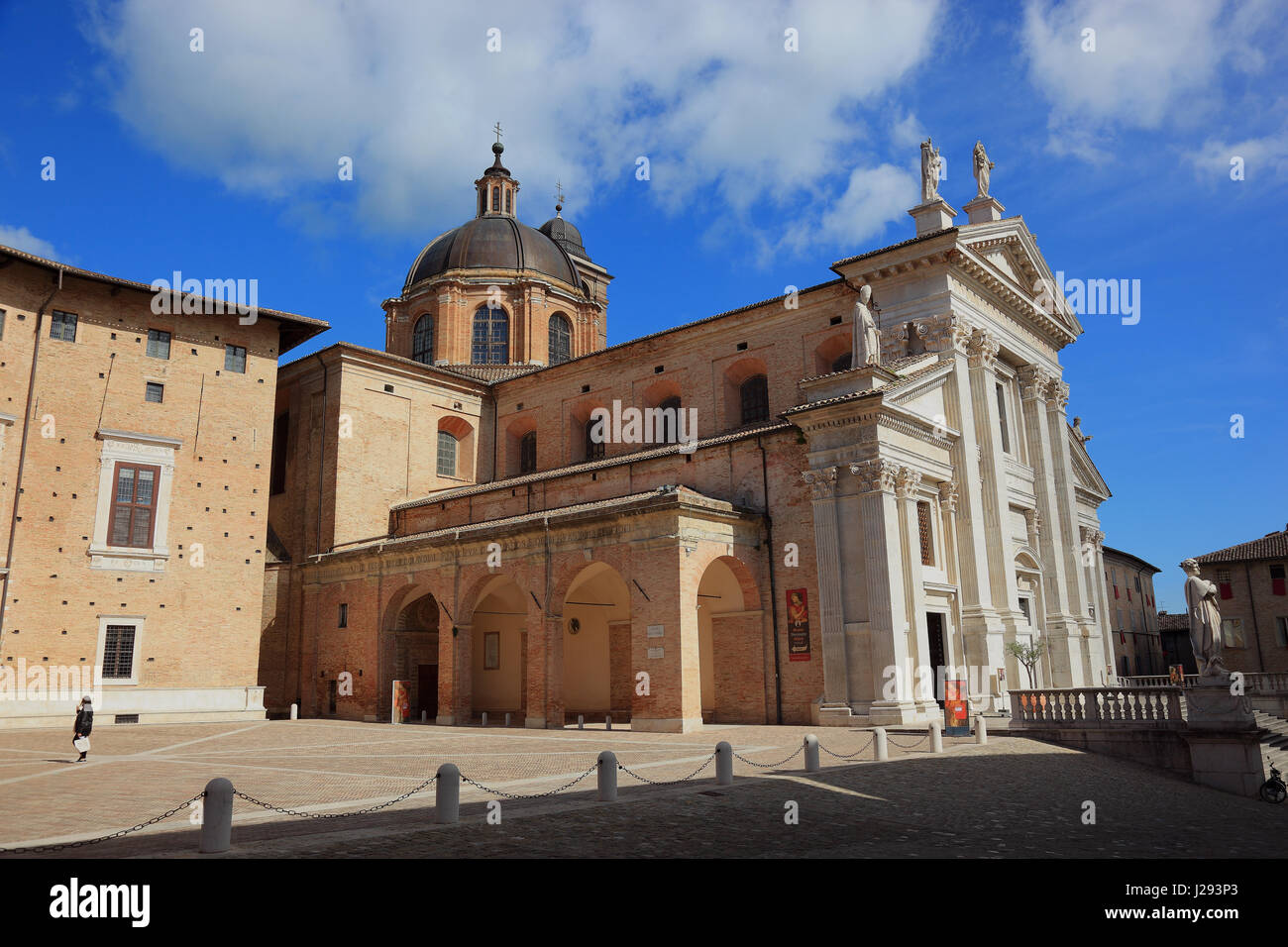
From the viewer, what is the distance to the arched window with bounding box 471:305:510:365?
3834 centimetres

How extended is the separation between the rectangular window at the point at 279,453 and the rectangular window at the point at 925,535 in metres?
22.1

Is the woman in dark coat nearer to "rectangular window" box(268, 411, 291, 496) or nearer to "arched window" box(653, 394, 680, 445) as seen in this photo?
"rectangular window" box(268, 411, 291, 496)

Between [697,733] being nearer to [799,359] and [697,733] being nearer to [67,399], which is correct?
[799,359]

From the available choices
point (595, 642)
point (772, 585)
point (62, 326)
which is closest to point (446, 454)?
point (595, 642)

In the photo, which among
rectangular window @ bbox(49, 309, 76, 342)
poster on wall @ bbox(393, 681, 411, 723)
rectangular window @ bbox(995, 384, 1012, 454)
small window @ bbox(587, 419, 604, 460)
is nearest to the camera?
rectangular window @ bbox(49, 309, 76, 342)

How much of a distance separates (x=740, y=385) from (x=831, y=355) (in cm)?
341

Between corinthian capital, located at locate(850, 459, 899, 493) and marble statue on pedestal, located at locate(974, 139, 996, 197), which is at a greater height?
marble statue on pedestal, located at locate(974, 139, 996, 197)

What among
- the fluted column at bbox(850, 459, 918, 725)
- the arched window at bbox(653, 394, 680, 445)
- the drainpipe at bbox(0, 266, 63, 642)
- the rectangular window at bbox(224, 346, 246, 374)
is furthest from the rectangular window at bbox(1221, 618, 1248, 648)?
the drainpipe at bbox(0, 266, 63, 642)

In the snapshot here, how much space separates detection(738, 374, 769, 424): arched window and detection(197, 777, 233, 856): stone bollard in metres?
22.0

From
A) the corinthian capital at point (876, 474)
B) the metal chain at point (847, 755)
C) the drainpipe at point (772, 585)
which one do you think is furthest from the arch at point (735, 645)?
the metal chain at point (847, 755)

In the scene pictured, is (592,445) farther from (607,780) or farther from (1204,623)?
(607,780)

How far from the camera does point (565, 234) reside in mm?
50562

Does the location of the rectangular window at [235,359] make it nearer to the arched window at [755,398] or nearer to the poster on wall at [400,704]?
the poster on wall at [400,704]

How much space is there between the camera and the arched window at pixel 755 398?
27906mm
